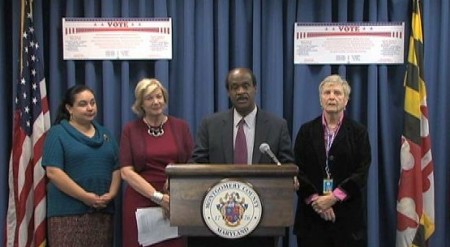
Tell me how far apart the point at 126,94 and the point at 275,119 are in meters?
1.35

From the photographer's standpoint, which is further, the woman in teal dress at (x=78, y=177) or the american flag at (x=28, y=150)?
the american flag at (x=28, y=150)

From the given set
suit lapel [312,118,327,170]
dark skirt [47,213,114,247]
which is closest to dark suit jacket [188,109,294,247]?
suit lapel [312,118,327,170]

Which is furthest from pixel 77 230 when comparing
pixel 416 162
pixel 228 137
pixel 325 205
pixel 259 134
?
pixel 416 162

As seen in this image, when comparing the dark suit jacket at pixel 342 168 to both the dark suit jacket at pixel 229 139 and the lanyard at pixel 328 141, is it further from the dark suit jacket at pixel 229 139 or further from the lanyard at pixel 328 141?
the dark suit jacket at pixel 229 139

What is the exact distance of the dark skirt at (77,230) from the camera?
288 cm

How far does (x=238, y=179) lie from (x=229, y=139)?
0.58 meters

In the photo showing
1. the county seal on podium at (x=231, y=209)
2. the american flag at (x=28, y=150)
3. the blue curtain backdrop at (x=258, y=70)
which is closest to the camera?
the county seal on podium at (x=231, y=209)

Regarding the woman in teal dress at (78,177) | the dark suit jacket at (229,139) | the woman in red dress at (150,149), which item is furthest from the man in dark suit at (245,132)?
the woman in teal dress at (78,177)

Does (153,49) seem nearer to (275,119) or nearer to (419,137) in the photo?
(275,119)

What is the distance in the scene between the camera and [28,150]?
10.4 ft

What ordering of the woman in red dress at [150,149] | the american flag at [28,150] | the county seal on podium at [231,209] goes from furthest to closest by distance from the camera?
the american flag at [28,150], the woman in red dress at [150,149], the county seal on podium at [231,209]

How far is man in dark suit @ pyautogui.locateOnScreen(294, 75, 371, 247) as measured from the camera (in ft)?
8.61

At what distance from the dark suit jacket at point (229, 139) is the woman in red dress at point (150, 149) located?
0.48m

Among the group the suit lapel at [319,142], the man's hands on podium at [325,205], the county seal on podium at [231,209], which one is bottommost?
the man's hands on podium at [325,205]
